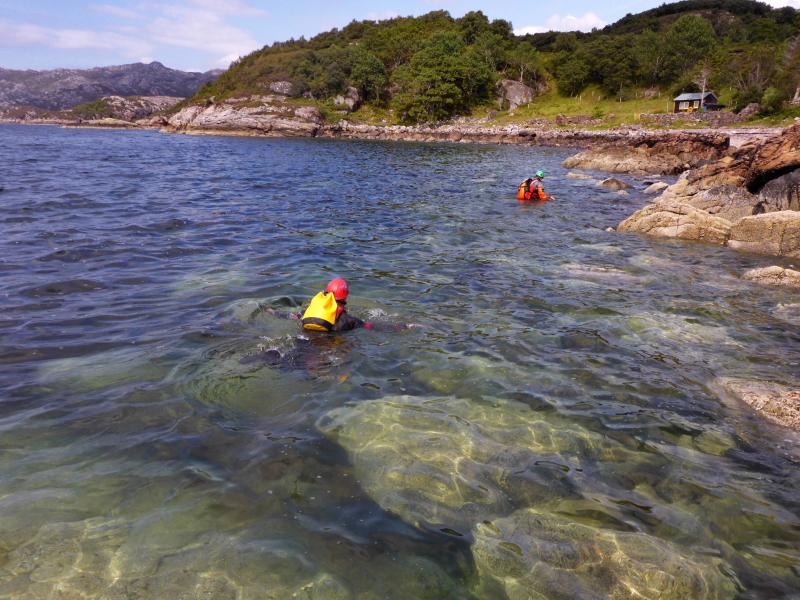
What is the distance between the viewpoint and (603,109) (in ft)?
319

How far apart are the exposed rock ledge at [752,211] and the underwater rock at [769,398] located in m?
11.6

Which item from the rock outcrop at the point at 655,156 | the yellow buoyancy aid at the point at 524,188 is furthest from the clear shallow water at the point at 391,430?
the rock outcrop at the point at 655,156

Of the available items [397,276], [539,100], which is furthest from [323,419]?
[539,100]

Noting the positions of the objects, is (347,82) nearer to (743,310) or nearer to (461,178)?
(461,178)

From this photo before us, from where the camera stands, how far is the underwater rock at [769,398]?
6.91 meters

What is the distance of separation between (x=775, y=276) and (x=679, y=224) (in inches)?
235

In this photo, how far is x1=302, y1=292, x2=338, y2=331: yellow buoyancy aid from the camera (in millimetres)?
9211

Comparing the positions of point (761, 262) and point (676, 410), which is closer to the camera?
point (676, 410)

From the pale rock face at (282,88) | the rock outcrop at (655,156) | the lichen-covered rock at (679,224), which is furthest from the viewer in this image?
the pale rock face at (282,88)

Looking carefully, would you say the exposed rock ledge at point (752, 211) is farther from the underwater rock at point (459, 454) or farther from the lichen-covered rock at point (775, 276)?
the underwater rock at point (459, 454)

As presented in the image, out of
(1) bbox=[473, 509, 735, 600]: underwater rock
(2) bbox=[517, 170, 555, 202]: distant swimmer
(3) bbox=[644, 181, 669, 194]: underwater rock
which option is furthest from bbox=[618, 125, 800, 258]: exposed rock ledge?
(1) bbox=[473, 509, 735, 600]: underwater rock

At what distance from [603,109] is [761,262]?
312 feet

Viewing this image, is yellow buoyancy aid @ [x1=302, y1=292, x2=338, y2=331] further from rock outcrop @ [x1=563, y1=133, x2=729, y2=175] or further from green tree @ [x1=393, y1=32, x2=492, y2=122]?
green tree @ [x1=393, y1=32, x2=492, y2=122]

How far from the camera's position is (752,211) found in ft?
64.1
